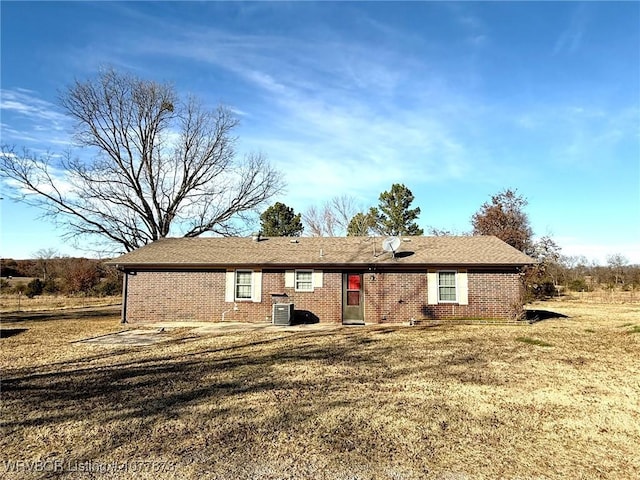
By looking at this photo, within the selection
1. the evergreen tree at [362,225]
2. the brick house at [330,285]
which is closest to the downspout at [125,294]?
the brick house at [330,285]

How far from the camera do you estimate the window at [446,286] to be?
1458 cm

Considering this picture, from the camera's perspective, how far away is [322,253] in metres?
15.6

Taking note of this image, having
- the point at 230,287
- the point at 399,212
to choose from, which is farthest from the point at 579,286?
the point at 230,287

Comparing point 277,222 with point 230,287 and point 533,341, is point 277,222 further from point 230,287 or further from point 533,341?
point 533,341

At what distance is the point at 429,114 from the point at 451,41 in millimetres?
3776

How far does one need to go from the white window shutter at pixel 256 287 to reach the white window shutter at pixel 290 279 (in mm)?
1000

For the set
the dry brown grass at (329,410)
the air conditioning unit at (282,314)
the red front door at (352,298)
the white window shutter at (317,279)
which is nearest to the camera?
the dry brown grass at (329,410)

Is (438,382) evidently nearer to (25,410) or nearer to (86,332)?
(25,410)

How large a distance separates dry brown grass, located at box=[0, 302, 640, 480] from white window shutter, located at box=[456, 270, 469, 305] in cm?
492

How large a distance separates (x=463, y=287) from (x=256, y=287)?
7666 millimetres

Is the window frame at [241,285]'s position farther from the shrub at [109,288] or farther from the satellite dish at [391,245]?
the shrub at [109,288]

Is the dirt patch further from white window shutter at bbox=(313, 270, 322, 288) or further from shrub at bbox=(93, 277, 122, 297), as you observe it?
shrub at bbox=(93, 277, 122, 297)

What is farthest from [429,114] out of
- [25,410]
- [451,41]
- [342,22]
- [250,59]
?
[25,410]

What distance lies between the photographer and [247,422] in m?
4.68
